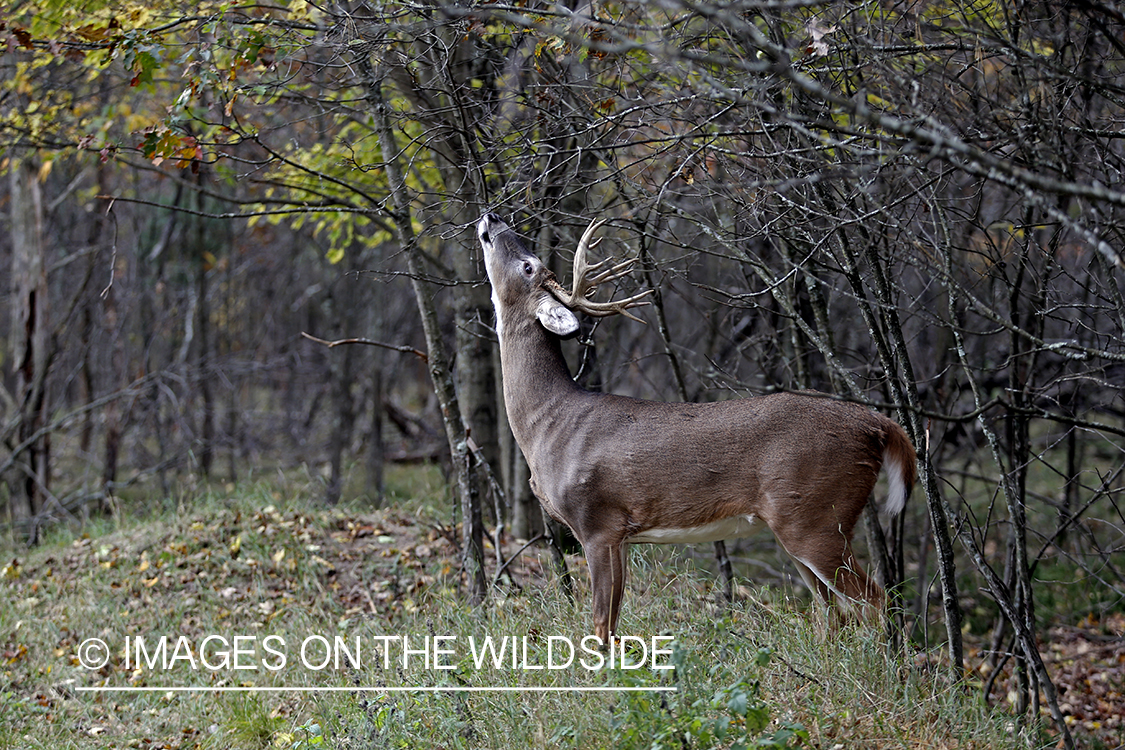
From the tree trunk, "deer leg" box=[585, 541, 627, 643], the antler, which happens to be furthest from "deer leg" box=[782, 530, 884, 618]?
the tree trunk

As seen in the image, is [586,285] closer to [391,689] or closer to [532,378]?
[532,378]

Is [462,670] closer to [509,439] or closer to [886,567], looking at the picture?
[886,567]

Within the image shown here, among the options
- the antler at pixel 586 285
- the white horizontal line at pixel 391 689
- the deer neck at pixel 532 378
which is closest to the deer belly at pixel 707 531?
the deer neck at pixel 532 378

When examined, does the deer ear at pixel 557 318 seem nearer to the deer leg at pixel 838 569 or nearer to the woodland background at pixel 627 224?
the woodland background at pixel 627 224

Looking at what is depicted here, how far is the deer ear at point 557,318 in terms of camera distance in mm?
4719

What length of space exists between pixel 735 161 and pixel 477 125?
1.42 meters

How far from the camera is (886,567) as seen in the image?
5750 mm

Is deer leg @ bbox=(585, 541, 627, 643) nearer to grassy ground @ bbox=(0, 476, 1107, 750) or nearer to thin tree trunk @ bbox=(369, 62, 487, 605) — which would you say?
grassy ground @ bbox=(0, 476, 1107, 750)

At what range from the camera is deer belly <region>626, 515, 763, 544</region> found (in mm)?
4578

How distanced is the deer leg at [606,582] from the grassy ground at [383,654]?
160 mm

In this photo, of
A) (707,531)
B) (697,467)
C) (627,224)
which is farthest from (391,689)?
(627,224)

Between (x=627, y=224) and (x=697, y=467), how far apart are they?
2.47 meters

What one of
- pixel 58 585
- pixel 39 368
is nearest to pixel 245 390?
pixel 39 368

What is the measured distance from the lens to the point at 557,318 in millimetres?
4781
